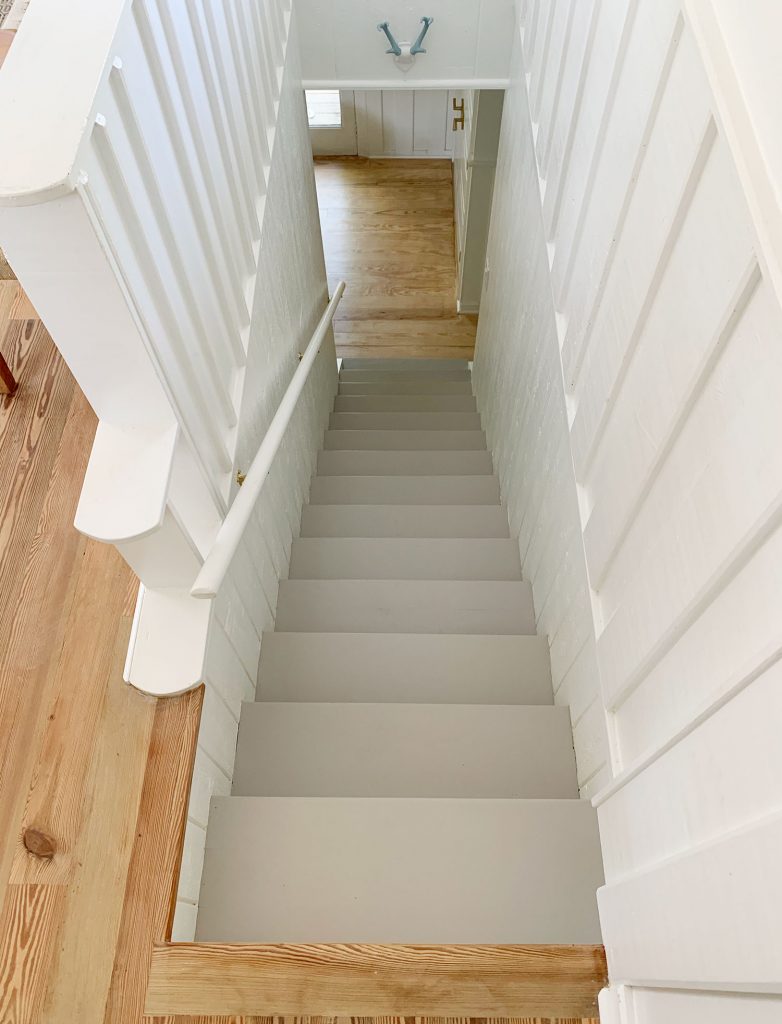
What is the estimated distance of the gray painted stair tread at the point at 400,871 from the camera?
1.51 m

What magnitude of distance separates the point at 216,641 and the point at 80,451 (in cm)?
88

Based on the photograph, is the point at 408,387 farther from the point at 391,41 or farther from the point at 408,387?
the point at 391,41

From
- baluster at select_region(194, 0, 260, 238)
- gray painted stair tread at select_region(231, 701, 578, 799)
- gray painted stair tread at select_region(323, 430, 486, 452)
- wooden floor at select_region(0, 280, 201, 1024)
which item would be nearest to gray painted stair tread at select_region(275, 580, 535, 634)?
gray painted stair tread at select_region(231, 701, 578, 799)

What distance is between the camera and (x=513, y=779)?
1.80 meters

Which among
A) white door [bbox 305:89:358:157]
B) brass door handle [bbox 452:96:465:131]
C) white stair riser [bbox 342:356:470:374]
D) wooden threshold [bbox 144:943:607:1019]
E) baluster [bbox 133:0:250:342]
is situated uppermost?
white door [bbox 305:89:358:157]

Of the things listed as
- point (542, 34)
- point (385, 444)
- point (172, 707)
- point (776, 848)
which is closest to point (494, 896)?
point (172, 707)

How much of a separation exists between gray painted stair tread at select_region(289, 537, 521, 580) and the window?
4.81 meters

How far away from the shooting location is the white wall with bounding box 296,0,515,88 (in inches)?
123

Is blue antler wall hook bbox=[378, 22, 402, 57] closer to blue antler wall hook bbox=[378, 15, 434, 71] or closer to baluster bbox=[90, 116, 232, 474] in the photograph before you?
blue antler wall hook bbox=[378, 15, 434, 71]

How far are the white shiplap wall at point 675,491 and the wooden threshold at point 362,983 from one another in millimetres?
183

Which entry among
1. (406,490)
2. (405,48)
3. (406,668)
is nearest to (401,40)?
(405,48)

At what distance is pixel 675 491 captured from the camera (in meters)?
1.10

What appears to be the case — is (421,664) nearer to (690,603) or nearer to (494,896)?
(494,896)

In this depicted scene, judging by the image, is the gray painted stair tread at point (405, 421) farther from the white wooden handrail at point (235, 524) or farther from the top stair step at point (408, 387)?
the white wooden handrail at point (235, 524)
